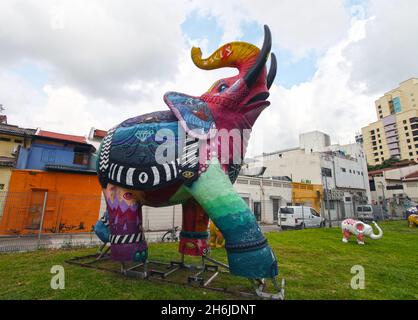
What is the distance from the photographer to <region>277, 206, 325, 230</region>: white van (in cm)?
1669

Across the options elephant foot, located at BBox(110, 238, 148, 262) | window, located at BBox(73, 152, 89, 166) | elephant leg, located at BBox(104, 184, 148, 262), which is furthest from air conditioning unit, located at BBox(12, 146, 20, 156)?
elephant foot, located at BBox(110, 238, 148, 262)

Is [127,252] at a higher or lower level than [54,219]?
lower

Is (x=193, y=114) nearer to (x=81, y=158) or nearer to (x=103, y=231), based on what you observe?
(x=103, y=231)

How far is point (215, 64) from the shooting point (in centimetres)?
375

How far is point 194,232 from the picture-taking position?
4426 millimetres

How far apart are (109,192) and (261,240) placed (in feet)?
8.15


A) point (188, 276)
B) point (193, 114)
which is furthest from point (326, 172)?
point (193, 114)

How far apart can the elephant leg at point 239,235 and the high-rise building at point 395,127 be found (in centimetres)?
7388

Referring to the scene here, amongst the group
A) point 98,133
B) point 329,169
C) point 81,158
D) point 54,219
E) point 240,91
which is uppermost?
point 98,133

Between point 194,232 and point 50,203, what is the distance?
11312mm

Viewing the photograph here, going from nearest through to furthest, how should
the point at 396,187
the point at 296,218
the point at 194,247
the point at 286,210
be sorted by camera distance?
the point at 194,247 < the point at 296,218 < the point at 286,210 < the point at 396,187

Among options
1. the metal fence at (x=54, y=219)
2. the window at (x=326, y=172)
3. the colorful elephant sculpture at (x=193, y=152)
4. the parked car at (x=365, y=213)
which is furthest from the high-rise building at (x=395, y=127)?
the colorful elephant sculpture at (x=193, y=152)

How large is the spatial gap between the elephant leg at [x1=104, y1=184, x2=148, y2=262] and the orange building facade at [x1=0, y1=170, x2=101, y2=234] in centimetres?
819

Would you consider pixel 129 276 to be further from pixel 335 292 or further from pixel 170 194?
pixel 335 292
